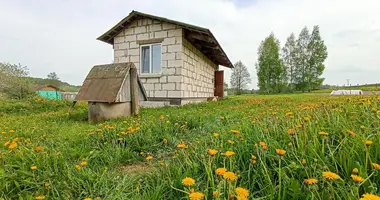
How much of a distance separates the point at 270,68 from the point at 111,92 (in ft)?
112

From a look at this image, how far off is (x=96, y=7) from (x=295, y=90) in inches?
1402

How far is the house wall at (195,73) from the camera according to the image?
27.8ft

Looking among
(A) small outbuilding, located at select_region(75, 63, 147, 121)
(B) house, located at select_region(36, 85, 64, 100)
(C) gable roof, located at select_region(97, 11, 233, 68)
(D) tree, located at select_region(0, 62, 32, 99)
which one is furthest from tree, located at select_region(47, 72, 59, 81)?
(A) small outbuilding, located at select_region(75, 63, 147, 121)

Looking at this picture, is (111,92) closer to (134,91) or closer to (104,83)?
(104,83)

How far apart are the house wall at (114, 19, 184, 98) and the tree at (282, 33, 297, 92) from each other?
32953 mm

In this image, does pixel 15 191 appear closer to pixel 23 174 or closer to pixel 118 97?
pixel 23 174

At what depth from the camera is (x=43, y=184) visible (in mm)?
1520

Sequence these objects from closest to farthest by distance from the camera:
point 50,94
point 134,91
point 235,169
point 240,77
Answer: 1. point 235,169
2. point 134,91
3. point 50,94
4. point 240,77

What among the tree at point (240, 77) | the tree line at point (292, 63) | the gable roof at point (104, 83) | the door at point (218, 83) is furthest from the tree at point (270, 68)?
the gable roof at point (104, 83)

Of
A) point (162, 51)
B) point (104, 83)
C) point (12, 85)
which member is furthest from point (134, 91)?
point (12, 85)

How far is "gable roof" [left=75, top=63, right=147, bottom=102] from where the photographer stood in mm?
4551

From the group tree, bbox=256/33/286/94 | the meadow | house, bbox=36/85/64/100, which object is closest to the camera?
the meadow

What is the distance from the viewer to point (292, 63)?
34312 millimetres

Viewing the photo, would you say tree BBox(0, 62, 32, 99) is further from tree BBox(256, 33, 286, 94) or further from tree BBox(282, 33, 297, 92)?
tree BBox(282, 33, 297, 92)
